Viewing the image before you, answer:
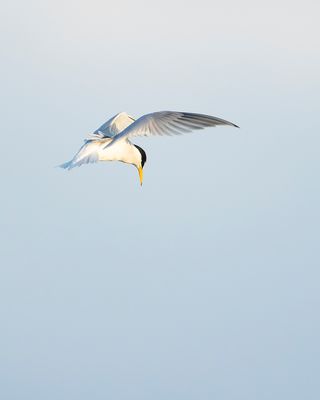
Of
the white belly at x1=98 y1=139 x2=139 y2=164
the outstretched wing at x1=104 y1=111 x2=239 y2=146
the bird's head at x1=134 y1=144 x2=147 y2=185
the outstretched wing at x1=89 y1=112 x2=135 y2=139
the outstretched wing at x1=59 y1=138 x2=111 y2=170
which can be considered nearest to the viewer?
the outstretched wing at x1=104 y1=111 x2=239 y2=146

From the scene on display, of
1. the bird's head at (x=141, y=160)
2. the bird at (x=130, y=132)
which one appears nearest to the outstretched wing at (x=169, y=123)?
the bird at (x=130, y=132)

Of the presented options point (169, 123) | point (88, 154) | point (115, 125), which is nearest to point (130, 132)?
point (169, 123)

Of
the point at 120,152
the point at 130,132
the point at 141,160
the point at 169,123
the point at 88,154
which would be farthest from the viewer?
the point at 141,160

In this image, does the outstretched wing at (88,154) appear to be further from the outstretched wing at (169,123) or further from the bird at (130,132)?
the outstretched wing at (169,123)

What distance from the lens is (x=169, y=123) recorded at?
15477mm

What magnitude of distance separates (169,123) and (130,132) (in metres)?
0.92

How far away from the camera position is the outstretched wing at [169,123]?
14820 mm

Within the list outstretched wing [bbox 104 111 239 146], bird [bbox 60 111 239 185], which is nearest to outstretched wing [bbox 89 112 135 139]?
bird [bbox 60 111 239 185]

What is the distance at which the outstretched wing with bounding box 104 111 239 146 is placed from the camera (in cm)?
1482

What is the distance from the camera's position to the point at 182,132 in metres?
15.2

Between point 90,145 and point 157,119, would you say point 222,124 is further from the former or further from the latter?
point 90,145

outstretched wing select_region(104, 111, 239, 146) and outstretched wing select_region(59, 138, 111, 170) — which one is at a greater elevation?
outstretched wing select_region(104, 111, 239, 146)

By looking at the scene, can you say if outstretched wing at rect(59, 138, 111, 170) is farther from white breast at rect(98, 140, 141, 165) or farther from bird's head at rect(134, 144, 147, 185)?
bird's head at rect(134, 144, 147, 185)

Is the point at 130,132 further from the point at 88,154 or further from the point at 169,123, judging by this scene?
the point at 88,154
